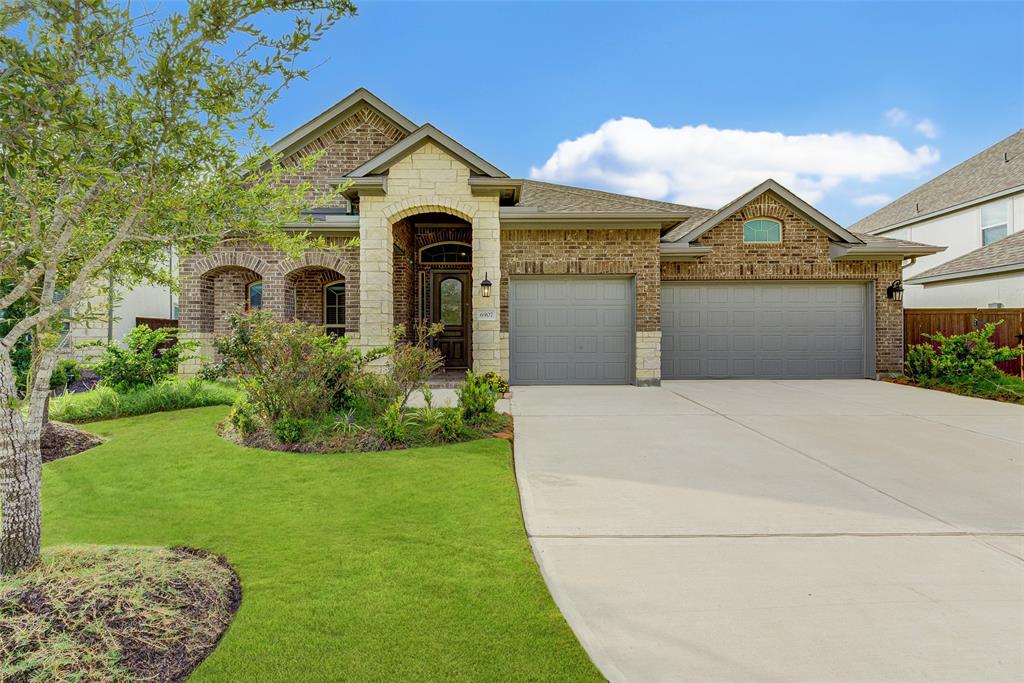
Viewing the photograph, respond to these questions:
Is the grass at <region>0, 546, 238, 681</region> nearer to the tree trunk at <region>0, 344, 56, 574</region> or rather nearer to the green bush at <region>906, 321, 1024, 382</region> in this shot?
the tree trunk at <region>0, 344, 56, 574</region>

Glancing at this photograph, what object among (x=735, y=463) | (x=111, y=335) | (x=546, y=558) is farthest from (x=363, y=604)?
(x=111, y=335)

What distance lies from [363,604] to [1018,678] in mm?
3169

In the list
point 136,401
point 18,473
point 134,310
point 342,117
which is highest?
point 342,117

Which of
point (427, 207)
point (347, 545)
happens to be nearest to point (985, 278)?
point (427, 207)

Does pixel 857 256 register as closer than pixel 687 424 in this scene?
No

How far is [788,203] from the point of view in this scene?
13.2 meters

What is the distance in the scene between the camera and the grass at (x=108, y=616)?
2363 mm

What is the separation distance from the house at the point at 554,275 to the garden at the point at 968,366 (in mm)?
919

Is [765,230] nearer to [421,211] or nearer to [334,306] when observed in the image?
[421,211]

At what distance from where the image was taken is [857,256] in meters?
13.2

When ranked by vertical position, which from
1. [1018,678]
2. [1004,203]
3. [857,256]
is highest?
[1004,203]

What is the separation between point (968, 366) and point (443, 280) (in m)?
12.6

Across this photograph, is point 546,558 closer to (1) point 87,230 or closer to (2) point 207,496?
(2) point 207,496

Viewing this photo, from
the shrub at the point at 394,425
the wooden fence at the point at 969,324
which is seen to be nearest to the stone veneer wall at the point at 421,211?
the shrub at the point at 394,425
